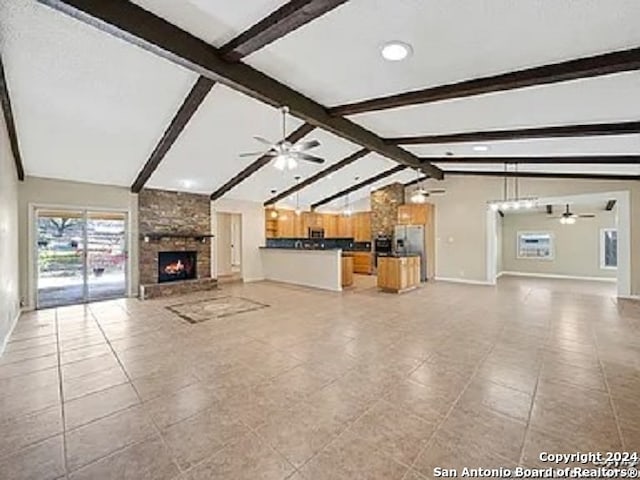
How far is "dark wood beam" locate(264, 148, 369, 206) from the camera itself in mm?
7896

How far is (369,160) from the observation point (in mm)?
8539

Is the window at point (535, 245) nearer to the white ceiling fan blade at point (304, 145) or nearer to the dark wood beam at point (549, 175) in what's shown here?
the dark wood beam at point (549, 175)

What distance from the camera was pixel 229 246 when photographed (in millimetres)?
11070

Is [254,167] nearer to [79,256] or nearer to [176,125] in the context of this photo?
[176,125]

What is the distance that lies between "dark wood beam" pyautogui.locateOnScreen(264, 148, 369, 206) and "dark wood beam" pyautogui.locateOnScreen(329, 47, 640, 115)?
335 centimetres

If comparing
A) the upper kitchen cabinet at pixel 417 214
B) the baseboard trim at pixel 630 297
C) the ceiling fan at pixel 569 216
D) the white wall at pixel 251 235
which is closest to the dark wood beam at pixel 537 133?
the upper kitchen cabinet at pixel 417 214

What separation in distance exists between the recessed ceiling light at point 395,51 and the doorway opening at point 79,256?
6.97m

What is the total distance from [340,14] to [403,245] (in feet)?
28.2

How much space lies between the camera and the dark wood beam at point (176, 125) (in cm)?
425

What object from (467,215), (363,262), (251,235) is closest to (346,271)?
(363,262)

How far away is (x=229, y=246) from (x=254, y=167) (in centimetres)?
416

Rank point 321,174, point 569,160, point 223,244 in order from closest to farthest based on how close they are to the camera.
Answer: point 569,160 → point 321,174 → point 223,244

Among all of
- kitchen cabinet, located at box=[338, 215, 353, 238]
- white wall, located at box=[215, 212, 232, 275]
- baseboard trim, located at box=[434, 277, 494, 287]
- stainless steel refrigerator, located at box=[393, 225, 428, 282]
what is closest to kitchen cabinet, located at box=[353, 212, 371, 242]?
kitchen cabinet, located at box=[338, 215, 353, 238]

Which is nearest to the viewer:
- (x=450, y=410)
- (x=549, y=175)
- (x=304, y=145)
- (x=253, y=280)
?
(x=450, y=410)
